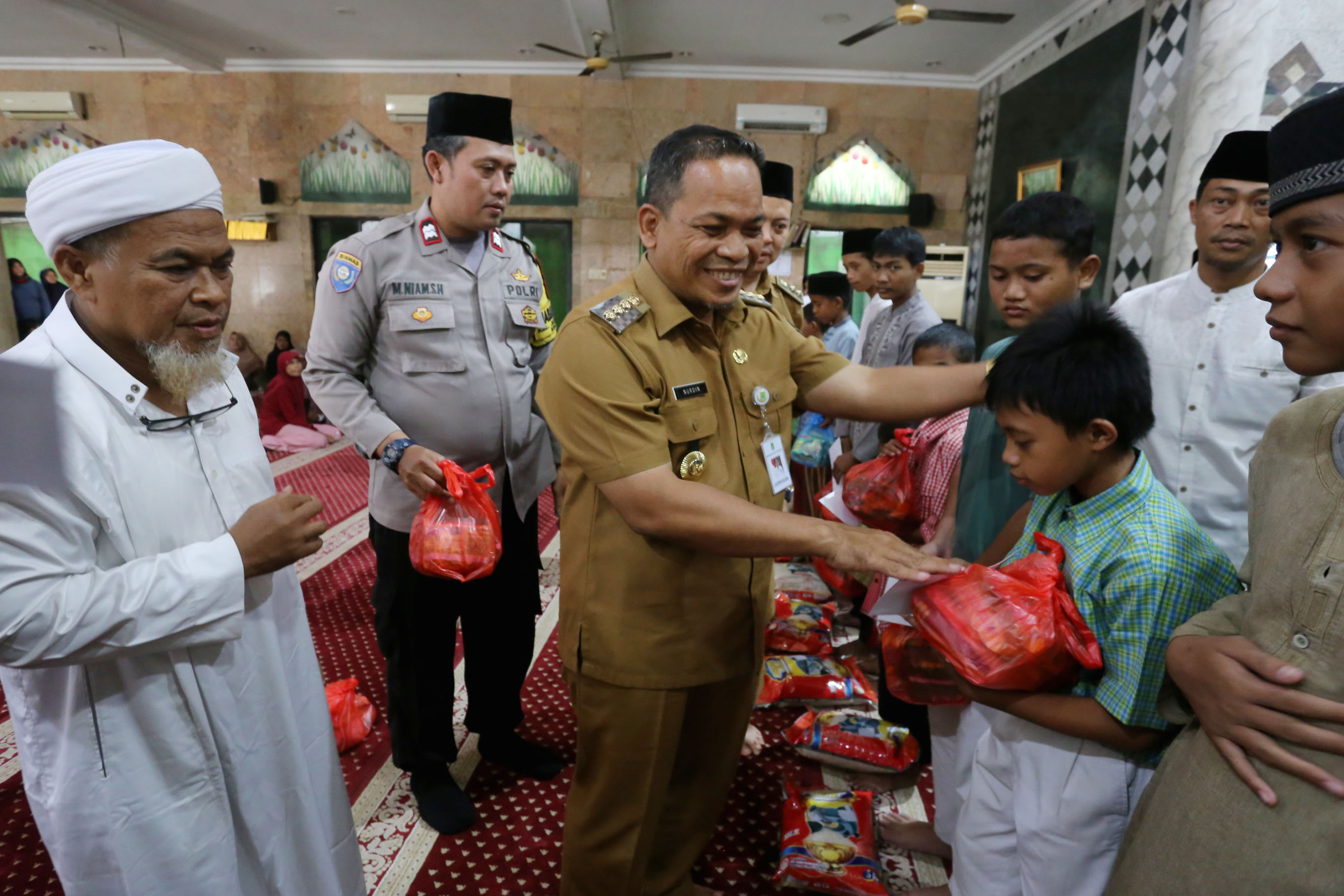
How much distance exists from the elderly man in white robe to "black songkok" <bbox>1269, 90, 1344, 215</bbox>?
4.78ft

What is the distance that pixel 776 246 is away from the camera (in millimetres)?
3197

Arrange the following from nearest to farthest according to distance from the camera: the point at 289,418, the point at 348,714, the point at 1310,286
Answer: the point at 1310,286
the point at 348,714
the point at 289,418

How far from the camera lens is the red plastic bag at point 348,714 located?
2.53 meters

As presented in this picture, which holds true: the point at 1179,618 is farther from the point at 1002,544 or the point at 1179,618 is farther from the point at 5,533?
the point at 5,533

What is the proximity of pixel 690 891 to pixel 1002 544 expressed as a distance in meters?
1.18

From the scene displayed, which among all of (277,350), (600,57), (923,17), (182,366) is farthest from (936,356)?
(277,350)

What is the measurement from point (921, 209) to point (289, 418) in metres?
7.88

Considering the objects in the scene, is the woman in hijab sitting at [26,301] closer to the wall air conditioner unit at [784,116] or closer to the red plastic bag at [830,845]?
the wall air conditioner unit at [784,116]

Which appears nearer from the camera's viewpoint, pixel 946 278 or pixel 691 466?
pixel 691 466

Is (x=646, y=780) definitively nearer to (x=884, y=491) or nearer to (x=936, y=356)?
(x=884, y=491)

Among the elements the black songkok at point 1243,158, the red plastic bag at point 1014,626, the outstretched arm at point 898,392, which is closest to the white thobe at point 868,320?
the black songkok at point 1243,158

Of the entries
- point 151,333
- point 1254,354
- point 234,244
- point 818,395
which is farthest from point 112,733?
point 234,244

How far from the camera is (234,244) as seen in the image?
9297 millimetres

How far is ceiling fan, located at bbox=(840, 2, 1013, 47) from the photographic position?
535 cm
